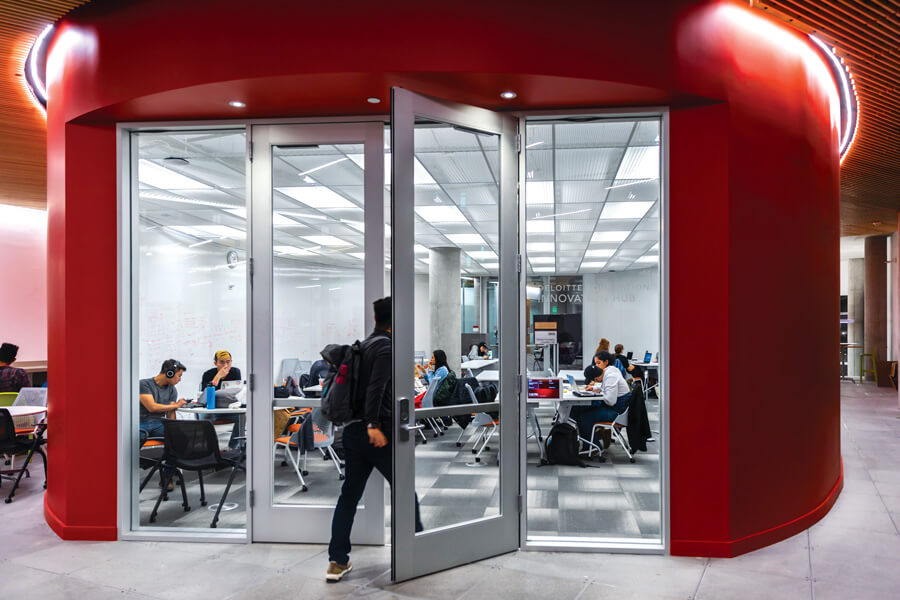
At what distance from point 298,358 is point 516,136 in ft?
7.75

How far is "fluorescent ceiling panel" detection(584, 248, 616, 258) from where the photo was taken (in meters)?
15.2

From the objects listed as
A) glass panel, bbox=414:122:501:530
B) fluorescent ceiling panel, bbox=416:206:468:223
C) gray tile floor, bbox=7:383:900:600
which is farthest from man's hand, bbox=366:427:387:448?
fluorescent ceiling panel, bbox=416:206:468:223

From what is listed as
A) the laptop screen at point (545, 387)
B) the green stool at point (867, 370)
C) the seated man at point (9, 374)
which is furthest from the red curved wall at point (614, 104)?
the green stool at point (867, 370)

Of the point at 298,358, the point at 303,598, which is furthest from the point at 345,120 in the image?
the point at 303,598

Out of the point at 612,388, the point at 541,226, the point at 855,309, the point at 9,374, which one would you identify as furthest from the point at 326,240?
the point at 855,309

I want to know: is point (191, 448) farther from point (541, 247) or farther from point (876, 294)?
point (876, 294)

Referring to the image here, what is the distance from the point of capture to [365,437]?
372 cm

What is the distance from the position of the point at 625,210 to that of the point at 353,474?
7.73m

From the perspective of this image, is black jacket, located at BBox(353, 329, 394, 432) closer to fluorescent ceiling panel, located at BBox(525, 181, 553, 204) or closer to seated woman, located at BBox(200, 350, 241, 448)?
seated woman, located at BBox(200, 350, 241, 448)

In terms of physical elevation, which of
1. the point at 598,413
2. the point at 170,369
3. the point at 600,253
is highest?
the point at 600,253

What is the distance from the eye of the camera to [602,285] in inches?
843

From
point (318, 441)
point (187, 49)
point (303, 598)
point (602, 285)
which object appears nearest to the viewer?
point (303, 598)

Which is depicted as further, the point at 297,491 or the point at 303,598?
the point at 297,491

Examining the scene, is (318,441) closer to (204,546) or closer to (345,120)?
(204,546)
